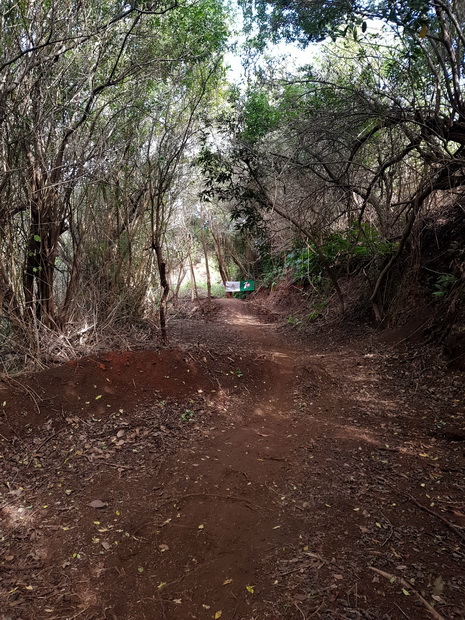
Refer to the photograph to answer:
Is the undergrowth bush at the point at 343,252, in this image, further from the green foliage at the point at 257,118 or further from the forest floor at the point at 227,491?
the forest floor at the point at 227,491

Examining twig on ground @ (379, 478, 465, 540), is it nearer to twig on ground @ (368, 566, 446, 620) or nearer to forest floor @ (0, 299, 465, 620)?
forest floor @ (0, 299, 465, 620)

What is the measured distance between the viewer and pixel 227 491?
10.9 ft

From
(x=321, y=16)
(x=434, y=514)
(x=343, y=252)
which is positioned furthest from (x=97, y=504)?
(x=343, y=252)

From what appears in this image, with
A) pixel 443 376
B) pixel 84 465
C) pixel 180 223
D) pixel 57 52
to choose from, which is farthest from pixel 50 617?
pixel 180 223

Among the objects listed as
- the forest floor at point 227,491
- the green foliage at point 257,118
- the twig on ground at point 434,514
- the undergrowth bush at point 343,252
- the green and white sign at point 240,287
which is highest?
the green foliage at point 257,118

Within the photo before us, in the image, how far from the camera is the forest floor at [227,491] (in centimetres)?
229

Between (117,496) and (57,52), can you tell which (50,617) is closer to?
(117,496)

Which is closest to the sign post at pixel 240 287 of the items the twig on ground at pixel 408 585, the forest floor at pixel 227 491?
the forest floor at pixel 227 491

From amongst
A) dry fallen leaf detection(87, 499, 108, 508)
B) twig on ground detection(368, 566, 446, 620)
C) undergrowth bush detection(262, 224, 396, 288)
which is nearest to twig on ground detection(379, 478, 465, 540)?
twig on ground detection(368, 566, 446, 620)

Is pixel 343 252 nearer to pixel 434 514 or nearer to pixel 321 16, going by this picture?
→ pixel 321 16

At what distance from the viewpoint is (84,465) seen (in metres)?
3.72

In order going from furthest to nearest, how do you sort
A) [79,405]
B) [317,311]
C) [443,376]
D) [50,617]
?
[317,311] → [443,376] → [79,405] → [50,617]

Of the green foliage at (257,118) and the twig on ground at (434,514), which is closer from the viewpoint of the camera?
the twig on ground at (434,514)

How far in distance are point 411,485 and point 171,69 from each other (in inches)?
275
